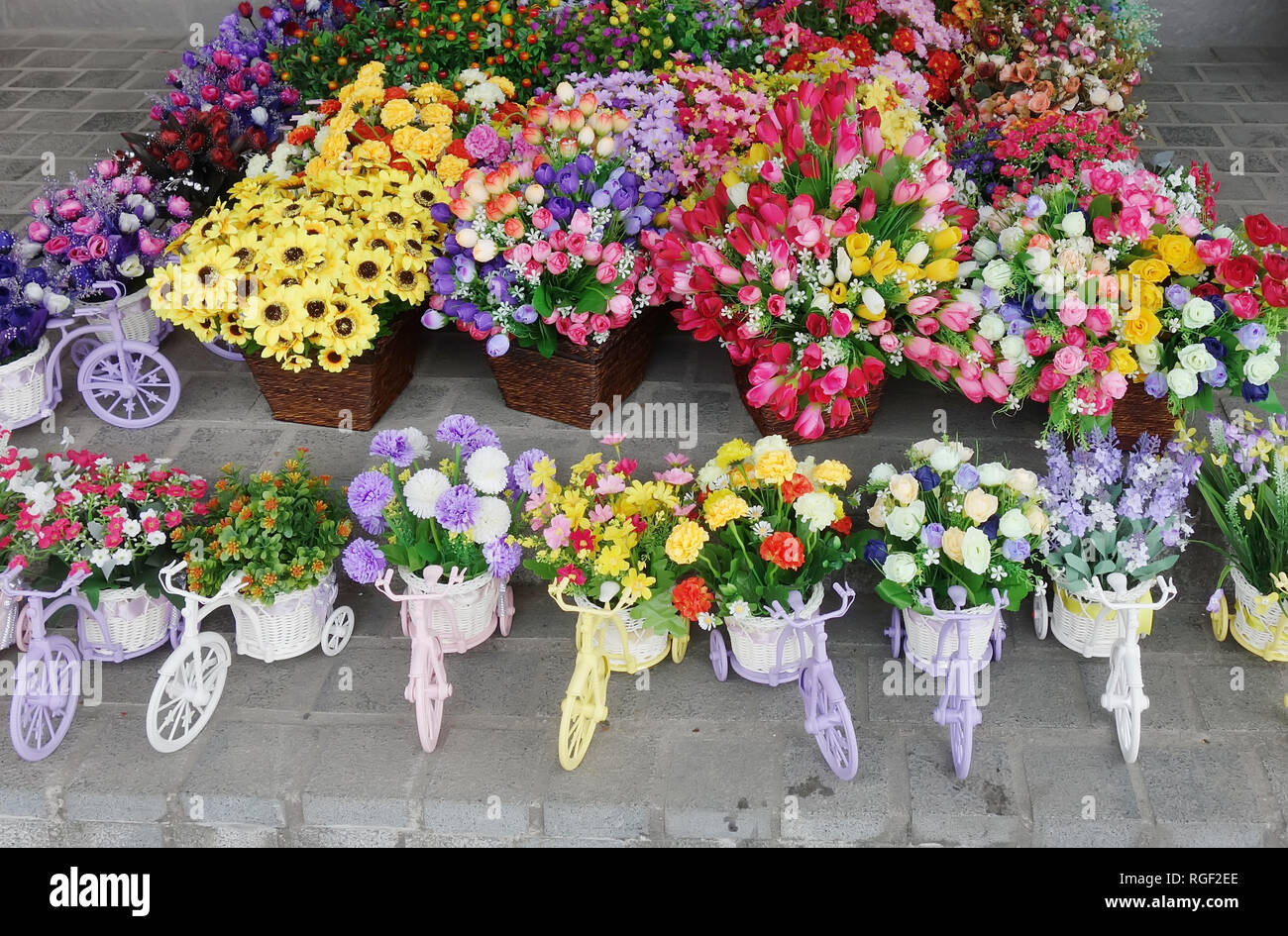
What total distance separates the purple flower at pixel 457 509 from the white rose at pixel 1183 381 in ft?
5.66

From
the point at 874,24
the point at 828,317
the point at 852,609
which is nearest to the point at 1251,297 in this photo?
→ the point at 828,317

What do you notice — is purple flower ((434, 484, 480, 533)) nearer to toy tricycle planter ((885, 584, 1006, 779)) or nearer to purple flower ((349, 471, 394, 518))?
purple flower ((349, 471, 394, 518))

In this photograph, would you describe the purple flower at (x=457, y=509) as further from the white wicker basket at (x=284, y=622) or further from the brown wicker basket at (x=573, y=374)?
the brown wicker basket at (x=573, y=374)

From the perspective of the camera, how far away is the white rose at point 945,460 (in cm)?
282

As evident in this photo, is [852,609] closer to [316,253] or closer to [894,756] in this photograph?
[894,756]

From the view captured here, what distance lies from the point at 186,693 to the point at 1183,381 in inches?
97.8

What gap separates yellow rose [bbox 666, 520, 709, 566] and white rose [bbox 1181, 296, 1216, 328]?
1339 millimetres

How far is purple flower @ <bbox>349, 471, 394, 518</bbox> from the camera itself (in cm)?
287

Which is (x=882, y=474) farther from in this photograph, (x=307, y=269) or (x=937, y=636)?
(x=307, y=269)

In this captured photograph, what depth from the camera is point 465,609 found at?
2.97m

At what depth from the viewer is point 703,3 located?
4.31m

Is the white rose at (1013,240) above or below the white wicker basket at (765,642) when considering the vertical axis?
above

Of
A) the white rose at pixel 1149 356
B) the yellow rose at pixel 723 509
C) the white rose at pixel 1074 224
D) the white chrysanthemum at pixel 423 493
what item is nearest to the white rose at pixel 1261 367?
the white rose at pixel 1149 356

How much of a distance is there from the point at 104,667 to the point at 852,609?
1881 mm
